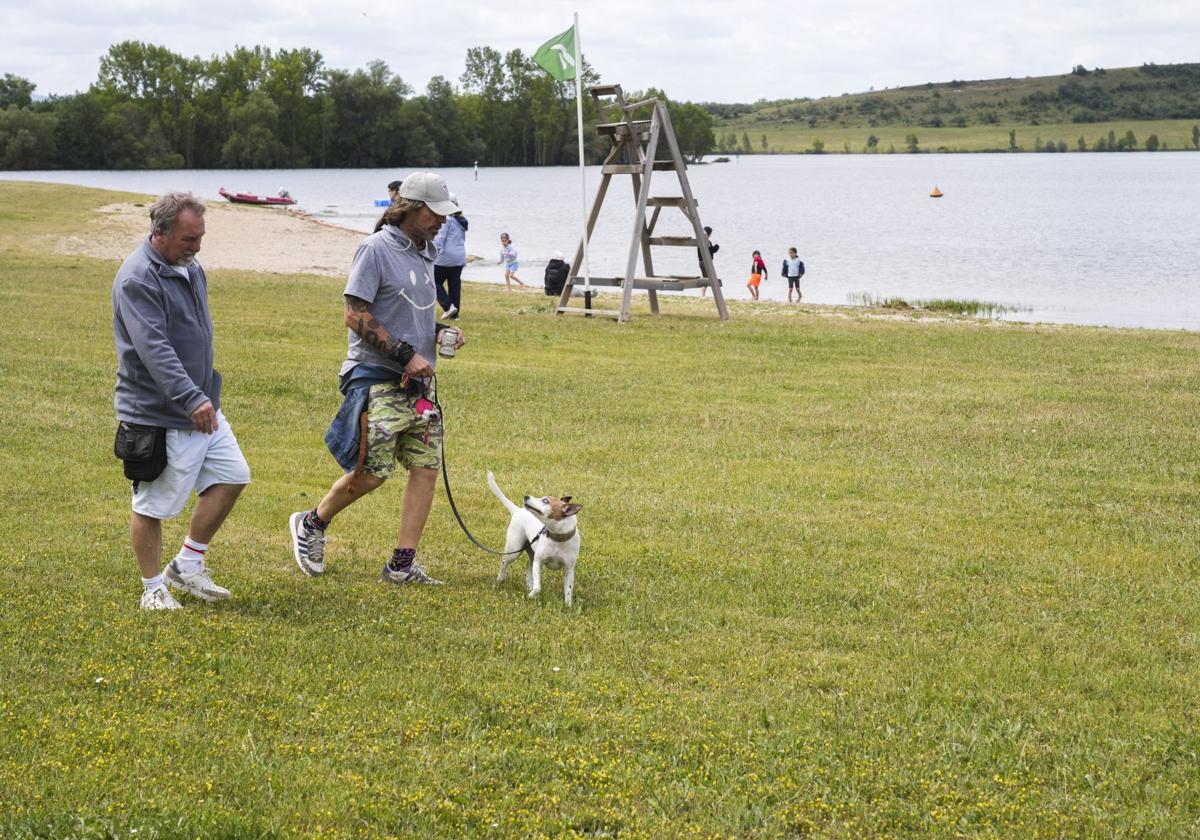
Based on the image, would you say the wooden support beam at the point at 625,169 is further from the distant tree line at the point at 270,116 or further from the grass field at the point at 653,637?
the distant tree line at the point at 270,116

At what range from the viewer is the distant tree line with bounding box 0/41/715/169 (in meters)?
116

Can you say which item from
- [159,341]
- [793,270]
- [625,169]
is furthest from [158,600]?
[793,270]

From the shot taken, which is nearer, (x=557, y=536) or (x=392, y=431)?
(x=557, y=536)

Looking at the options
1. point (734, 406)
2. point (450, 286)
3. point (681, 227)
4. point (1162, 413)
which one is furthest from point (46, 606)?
point (681, 227)

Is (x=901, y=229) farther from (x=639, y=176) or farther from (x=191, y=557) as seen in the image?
(x=191, y=557)

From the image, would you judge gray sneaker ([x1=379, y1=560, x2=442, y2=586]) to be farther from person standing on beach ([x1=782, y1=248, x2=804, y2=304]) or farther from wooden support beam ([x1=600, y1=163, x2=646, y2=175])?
person standing on beach ([x1=782, y1=248, x2=804, y2=304])

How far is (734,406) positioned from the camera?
12.7 metres

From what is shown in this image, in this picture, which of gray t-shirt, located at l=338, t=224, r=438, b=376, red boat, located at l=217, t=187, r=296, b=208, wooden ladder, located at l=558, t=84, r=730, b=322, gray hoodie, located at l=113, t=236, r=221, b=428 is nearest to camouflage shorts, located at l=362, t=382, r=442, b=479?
gray t-shirt, located at l=338, t=224, r=438, b=376

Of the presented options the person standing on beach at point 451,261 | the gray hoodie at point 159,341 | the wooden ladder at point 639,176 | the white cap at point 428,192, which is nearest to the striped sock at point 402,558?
the gray hoodie at point 159,341

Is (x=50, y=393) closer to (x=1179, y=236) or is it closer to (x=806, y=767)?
(x=806, y=767)

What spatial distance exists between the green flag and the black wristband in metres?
14.6

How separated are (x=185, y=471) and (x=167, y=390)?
0.44 m

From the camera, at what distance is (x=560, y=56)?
815 inches

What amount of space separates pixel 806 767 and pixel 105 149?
122336mm
